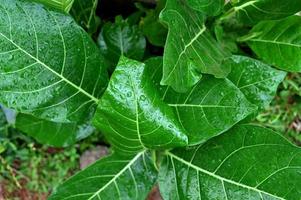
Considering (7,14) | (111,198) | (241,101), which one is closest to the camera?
(7,14)

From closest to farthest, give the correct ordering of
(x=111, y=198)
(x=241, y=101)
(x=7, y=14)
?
(x=7, y=14) → (x=241, y=101) → (x=111, y=198)

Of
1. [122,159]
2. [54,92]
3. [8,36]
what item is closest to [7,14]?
[8,36]

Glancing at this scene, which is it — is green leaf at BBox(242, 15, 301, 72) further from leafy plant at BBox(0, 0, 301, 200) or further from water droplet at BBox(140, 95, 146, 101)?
water droplet at BBox(140, 95, 146, 101)

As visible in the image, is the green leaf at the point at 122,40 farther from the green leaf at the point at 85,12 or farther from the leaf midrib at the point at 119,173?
the leaf midrib at the point at 119,173

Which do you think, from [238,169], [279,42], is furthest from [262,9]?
[238,169]

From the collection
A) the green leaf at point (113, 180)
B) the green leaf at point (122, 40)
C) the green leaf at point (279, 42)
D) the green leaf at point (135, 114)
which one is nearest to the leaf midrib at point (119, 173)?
the green leaf at point (113, 180)

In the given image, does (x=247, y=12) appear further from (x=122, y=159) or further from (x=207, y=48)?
(x=122, y=159)
